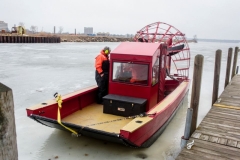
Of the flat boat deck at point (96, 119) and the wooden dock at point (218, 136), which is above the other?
the wooden dock at point (218, 136)

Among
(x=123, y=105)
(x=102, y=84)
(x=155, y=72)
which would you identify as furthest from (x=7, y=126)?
(x=102, y=84)

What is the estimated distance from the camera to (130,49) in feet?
14.4

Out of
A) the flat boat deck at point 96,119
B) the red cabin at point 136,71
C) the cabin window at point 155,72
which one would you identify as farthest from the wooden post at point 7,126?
the cabin window at point 155,72

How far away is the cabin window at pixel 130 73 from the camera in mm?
4204

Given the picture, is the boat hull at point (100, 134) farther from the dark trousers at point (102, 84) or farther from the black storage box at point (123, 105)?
the dark trousers at point (102, 84)

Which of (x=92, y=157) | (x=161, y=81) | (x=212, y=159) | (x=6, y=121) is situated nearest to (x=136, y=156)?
(x=92, y=157)

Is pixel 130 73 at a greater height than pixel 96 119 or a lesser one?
greater

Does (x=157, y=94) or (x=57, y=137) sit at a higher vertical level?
(x=157, y=94)

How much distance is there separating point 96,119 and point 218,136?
1.99 meters

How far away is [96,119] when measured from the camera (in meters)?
4.11

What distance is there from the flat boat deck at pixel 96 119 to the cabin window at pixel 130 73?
0.70 m

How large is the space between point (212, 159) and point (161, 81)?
243cm

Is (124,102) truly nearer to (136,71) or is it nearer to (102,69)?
(136,71)

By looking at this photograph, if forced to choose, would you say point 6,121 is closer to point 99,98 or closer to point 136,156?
point 136,156
